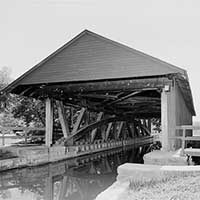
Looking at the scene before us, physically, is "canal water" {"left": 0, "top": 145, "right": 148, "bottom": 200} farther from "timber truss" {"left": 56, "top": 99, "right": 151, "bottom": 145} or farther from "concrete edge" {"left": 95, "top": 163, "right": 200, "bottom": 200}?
"timber truss" {"left": 56, "top": 99, "right": 151, "bottom": 145}

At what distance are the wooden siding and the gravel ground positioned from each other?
4.57 m

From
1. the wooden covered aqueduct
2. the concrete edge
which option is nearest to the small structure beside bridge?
the wooden covered aqueduct

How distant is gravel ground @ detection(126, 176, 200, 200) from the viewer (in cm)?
388

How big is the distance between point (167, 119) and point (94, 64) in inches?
118

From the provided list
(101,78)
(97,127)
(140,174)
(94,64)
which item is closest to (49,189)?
(140,174)

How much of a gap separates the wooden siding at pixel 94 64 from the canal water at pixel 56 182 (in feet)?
9.86

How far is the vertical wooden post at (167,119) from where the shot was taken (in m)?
9.02

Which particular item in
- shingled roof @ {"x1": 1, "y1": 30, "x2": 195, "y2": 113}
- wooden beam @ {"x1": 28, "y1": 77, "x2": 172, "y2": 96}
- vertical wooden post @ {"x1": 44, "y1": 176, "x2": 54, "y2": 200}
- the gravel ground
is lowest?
vertical wooden post @ {"x1": 44, "y1": 176, "x2": 54, "y2": 200}

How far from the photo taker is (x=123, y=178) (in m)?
5.51

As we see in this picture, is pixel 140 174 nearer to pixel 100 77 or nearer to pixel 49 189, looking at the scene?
pixel 49 189

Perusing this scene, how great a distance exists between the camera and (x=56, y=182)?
7.70m

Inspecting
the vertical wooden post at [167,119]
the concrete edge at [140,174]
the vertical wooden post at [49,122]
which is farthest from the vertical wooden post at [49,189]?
the vertical wooden post at [49,122]

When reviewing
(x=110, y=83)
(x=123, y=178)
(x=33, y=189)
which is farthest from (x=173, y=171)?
(x=110, y=83)

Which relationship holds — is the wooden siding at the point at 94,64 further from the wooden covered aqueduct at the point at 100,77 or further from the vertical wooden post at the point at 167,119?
the vertical wooden post at the point at 167,119
